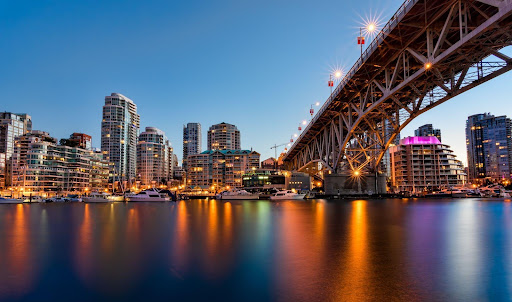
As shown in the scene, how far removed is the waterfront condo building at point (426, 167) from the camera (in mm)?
108812

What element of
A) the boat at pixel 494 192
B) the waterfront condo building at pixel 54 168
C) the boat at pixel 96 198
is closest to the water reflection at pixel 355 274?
the boat at pixel 96 198

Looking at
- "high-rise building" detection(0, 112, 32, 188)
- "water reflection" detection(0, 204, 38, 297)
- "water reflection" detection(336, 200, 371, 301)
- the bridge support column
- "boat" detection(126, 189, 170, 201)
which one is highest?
"high-rise building" detection(0, 112, 32, 188)

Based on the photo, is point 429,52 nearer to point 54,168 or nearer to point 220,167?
point 54,168

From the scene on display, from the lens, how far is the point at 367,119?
5197cm

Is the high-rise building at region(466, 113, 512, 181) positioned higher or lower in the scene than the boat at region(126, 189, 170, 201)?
higher

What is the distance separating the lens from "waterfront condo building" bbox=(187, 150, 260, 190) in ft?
516

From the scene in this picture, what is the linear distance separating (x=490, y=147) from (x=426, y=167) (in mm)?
98464

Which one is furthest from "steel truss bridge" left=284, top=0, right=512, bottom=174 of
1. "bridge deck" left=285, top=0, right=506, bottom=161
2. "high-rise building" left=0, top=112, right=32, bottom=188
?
"high-rise building" left=0, top=112, right=32, bottom=188

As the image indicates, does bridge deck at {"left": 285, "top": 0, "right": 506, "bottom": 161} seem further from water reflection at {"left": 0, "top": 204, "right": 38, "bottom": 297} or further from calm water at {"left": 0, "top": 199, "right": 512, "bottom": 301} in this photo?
water reflection at {"left": 0, "top": 204, "right": 38, "bottom": 297}

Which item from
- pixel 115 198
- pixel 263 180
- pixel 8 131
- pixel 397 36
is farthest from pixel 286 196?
pixel 8 131

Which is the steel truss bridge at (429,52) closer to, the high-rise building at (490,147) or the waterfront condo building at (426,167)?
the waterfront condo building at (426,167)

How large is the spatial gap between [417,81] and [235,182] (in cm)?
12427

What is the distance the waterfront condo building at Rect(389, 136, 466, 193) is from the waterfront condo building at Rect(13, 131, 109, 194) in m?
116

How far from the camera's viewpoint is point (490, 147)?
180625 millimetres
